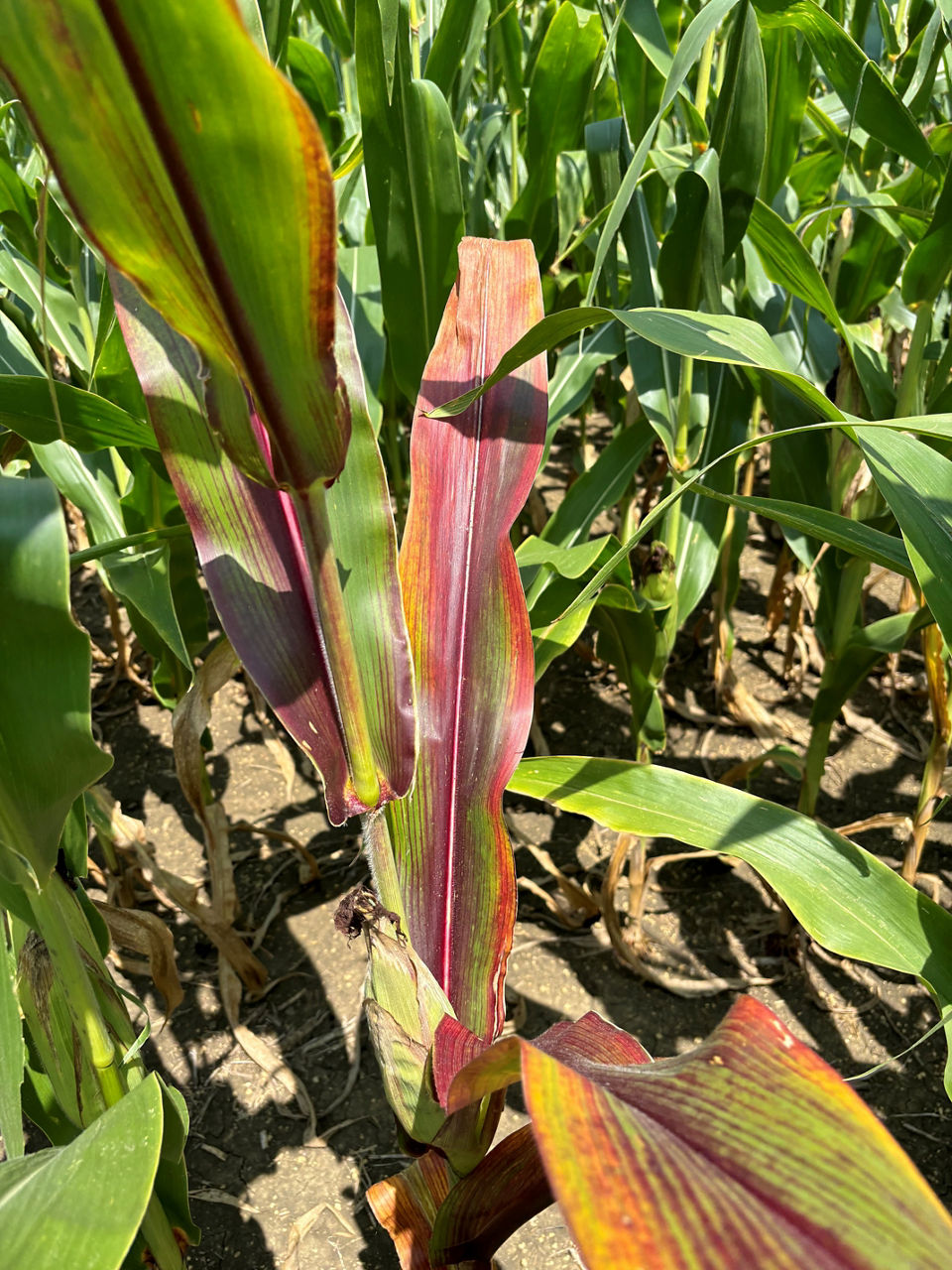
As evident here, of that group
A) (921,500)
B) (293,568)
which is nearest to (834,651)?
(921,500)

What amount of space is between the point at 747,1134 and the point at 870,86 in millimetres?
880

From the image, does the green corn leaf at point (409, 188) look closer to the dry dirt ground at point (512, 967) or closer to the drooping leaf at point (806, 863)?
the drooping leaf at point (806, 863)

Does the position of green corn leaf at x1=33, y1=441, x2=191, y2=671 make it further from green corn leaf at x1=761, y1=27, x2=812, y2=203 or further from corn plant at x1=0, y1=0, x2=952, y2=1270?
green corn leaf at x1=761, y1=27, x2=812, y2=203

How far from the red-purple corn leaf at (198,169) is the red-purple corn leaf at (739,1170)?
0.27m

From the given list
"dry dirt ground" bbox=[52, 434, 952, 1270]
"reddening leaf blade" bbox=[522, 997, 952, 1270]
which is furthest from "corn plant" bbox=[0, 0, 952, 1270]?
"dry dirt ground" bbox=[52, 434, 952, 1270]

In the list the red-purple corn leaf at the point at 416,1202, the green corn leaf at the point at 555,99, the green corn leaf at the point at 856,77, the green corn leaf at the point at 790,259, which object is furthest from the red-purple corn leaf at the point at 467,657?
the green corn leaf at the point at 555,99

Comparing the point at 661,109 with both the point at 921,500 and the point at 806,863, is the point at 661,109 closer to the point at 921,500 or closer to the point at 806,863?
the point at 921,500

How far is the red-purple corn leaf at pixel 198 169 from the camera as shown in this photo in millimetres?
274

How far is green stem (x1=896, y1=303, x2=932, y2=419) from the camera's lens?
922mm

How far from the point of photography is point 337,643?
1.61 feet

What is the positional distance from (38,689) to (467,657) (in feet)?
0.95

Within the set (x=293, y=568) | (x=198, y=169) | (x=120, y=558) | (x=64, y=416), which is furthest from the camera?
(x=120, y=558)

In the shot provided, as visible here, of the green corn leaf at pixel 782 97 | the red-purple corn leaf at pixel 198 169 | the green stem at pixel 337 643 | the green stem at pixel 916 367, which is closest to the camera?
the red-purple corn leaf at pixel 198 169

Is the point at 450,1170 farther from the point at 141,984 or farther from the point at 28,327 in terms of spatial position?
the point at 28,327
